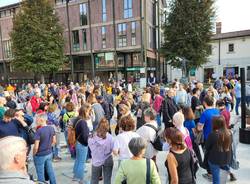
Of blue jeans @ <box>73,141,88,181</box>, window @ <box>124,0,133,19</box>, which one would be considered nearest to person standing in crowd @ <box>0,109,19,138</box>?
blue jeans @ <box>73,141,88,181</box>

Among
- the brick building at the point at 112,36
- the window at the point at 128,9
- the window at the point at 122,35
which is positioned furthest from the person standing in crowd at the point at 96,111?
the window at the point at 128,9

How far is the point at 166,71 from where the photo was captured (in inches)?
1676

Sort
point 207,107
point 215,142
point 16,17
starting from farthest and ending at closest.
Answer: point 16,17, point 207,107, point 215,142

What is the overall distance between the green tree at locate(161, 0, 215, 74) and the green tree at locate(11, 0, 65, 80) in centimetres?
1454

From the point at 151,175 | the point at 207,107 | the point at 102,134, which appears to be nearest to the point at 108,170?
the point at 102,134

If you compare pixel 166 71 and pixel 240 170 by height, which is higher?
pixel 166 71

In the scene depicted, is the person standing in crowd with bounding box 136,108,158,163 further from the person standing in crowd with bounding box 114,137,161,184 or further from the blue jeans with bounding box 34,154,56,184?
the blue jeans with bounding box 34,154,56,184

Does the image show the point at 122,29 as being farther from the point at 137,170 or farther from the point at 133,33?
the point at 137,170

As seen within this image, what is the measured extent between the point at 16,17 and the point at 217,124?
110 feet

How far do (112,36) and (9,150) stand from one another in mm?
31983

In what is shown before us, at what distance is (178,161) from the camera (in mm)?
3412

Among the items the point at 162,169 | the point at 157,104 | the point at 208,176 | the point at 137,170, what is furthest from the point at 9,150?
the point at 157,104

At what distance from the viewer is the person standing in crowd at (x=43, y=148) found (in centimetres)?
486

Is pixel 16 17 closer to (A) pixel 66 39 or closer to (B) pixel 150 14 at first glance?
(A) pixel 66 39
